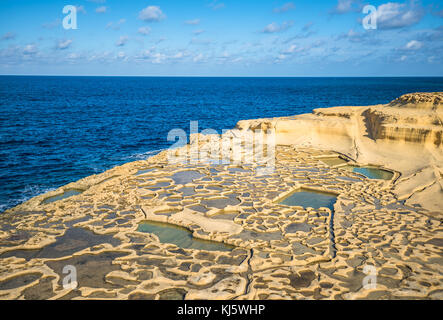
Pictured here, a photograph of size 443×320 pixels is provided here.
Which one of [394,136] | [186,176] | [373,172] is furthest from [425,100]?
[186,176]

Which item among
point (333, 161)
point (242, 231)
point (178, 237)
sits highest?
point (333, 161)

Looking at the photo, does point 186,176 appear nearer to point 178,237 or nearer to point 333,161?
point 178,237

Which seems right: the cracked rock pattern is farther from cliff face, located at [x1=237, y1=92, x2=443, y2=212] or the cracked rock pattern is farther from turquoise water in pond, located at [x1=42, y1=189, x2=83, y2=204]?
cliff face, located at [x1=237, y1=92, x2=443, y2=212]

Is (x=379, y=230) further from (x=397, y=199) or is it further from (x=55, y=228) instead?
(x=55, y=228)

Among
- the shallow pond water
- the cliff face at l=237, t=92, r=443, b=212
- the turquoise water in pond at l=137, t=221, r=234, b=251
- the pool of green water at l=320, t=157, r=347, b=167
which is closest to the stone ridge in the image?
the cliff face at l=237, t=92, r=443, b=212

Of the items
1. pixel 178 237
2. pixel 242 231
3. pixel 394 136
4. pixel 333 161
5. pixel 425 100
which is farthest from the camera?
pixel 425 100

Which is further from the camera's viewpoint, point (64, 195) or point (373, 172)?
point (373, 172)
